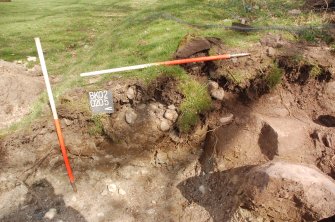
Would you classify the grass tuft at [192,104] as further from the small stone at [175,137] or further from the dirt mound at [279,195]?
the dirt mound at [279,195]

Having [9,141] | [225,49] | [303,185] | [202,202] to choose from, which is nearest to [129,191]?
[202,202]

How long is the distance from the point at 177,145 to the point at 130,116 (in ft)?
2.40

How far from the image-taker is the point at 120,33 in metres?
7.08

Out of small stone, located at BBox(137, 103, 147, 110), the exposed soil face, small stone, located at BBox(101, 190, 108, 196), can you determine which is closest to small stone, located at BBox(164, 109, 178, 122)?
the exposed soil face

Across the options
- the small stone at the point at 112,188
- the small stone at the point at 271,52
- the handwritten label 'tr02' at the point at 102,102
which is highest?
the small stone at the point at 271,52

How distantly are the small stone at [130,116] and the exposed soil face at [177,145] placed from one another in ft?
0.05

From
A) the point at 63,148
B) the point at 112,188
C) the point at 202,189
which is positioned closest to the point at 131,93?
the point at 63,148

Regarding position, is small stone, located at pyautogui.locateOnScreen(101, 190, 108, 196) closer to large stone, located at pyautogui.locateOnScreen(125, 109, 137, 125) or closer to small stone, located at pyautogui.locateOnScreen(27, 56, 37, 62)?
large stone, located at pyautogui.locateOnScreen(125, 109, 137, 125)

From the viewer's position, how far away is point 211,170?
4.04m

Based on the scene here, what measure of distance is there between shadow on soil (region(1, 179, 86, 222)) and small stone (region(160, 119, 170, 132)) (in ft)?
4.81

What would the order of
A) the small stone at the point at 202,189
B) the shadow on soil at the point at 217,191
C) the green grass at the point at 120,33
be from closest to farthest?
the shadow on soil at the point at 217,191, the small stone at the point at 202,189, the green grass at the point at 120,33

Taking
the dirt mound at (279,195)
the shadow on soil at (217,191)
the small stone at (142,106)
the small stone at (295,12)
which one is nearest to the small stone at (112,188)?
the shadow on soil at (217,191)

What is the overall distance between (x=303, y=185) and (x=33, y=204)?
2.93 meters

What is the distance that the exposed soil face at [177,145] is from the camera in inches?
148
